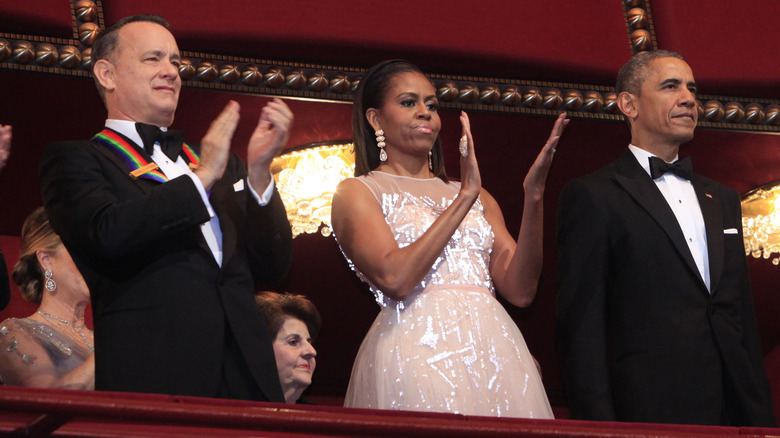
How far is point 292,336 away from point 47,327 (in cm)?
67

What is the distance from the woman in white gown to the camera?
2492 millimetres

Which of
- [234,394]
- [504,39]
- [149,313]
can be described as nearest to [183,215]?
[149,313]

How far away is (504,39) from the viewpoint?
10.8ft

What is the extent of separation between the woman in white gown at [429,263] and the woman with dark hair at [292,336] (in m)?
0.48

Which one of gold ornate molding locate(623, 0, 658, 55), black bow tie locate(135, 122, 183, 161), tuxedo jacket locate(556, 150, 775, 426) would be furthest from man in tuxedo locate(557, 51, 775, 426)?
black bow tie locate(135, 122, 183, 161)

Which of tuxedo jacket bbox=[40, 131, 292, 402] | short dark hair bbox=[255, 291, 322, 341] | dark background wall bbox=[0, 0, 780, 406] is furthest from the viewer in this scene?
short dark hair bbox=[255, 291, 322, 341]

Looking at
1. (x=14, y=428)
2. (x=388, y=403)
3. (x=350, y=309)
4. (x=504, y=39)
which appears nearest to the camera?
(x=14, y=428)

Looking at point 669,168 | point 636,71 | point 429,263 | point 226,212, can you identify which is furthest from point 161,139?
point 636,71

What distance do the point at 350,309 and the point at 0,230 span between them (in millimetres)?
1109

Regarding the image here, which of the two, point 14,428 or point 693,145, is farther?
A: point 693,145

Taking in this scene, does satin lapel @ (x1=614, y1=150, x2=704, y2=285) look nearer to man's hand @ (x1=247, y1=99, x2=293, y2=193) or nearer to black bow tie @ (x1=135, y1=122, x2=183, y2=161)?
man's hand @ (x1=247, y1=99, x2=293, y2=193)

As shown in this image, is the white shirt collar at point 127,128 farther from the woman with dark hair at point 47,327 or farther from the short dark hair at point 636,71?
the short dark hair at point 636,71

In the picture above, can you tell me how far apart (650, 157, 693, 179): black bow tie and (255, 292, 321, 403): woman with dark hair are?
1.02m

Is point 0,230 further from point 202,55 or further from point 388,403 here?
point 388,403
